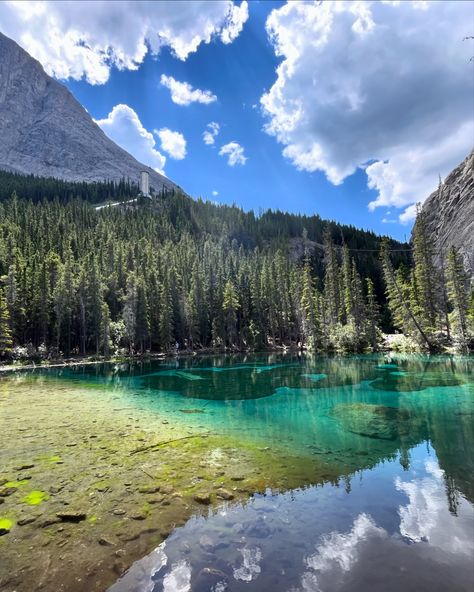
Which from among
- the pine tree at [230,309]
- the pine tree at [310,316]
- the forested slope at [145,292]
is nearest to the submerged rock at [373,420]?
the forested slope at [145,292]

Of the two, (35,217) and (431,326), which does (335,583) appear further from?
(35,217)

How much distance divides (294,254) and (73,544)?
15437 centimetres

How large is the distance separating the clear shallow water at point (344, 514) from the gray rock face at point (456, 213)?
3014 inches

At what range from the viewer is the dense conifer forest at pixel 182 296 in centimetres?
6312

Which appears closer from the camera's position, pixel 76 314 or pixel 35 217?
pixel 76 314

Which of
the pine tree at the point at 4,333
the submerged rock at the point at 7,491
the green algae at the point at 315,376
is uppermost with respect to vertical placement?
the pine tree at the point at 4,333

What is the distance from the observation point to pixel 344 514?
30.7 ft

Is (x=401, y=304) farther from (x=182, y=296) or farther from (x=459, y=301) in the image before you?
(x=182, y=296)

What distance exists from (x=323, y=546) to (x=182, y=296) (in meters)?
79.8

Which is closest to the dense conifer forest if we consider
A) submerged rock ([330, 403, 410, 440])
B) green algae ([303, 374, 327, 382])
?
green algae ([303, 374, 327, 382])

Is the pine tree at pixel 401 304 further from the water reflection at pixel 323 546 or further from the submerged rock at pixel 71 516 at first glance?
the submerged rock at pixel 71 516

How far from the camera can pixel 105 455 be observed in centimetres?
1437

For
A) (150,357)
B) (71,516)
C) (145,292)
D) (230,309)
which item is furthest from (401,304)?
(71,516)

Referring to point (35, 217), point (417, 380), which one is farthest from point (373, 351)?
point (35, 217)
